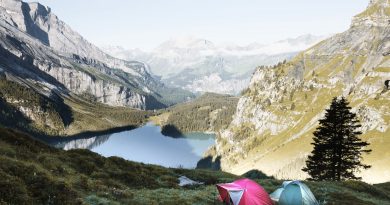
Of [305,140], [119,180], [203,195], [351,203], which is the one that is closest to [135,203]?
[203,195]

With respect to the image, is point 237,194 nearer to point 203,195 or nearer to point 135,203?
point 203,195

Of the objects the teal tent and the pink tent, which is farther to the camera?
the teal tent

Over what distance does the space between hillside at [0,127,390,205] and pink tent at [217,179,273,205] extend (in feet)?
8.12

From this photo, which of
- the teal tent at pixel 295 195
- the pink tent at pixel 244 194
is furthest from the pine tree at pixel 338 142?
the pink tent at pixel 244 194

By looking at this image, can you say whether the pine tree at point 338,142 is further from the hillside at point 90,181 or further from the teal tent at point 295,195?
the teal tent at point 295,195

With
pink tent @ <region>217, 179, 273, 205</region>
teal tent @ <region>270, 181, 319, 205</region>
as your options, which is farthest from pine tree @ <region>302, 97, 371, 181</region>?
pink tent @ <region>217, 179, 273, 205</region>

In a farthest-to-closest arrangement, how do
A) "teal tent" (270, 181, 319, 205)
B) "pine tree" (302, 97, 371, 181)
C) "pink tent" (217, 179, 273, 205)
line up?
"pine tree" (302, 97, 371, 181), "teal tent" (270, 181, 319, 205), "pink tent" (217, 179, 273, 205)

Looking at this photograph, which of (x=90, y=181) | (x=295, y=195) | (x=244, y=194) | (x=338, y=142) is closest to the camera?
(x=244, y=194)

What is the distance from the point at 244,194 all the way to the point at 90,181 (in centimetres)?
1306

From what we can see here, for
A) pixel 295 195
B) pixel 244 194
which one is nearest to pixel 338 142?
pixel 295 195

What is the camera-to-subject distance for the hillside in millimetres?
25938

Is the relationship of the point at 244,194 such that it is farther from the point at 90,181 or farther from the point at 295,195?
the point at 90,181

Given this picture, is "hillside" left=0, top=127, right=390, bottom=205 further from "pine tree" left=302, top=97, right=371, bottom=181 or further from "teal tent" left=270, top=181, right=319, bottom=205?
"pine tree" left=302, top=97, right=371, bottom=181

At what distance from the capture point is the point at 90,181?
33.1 meters
